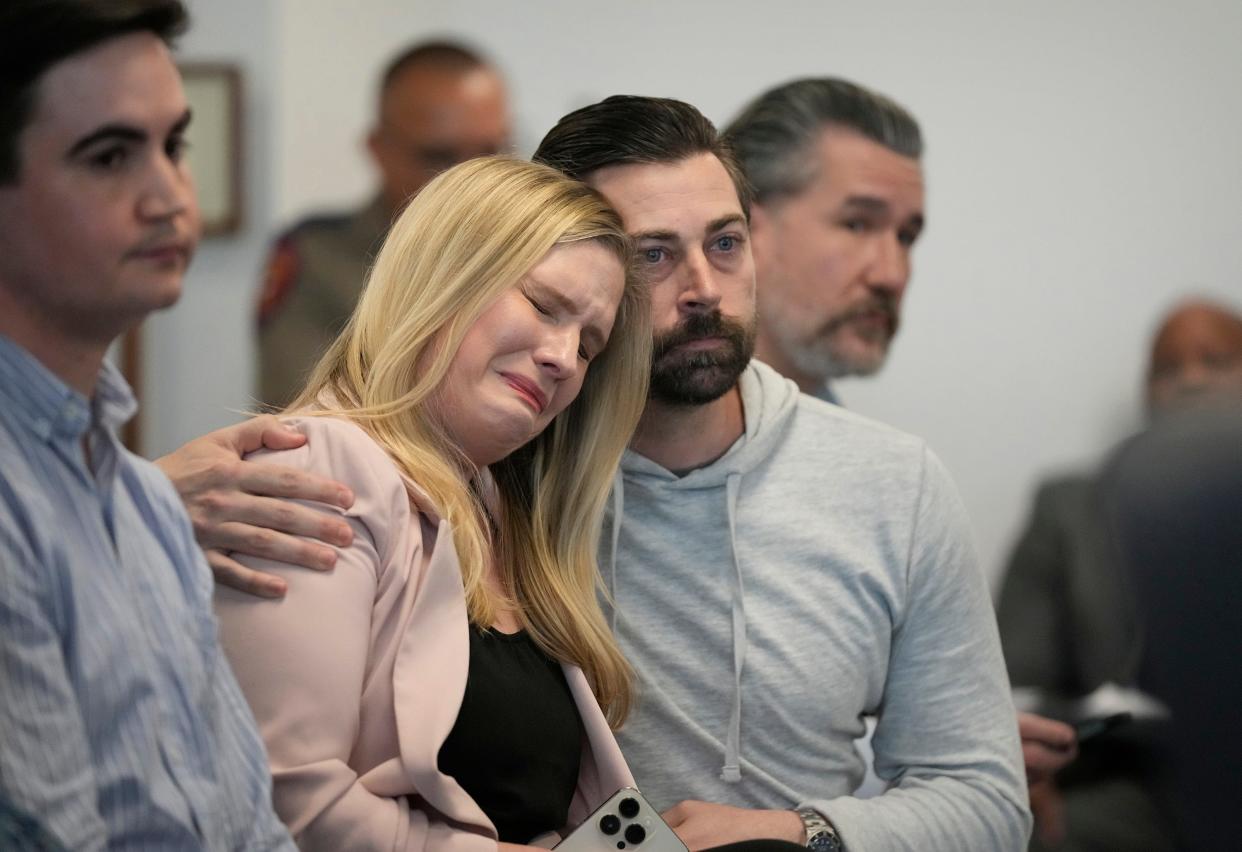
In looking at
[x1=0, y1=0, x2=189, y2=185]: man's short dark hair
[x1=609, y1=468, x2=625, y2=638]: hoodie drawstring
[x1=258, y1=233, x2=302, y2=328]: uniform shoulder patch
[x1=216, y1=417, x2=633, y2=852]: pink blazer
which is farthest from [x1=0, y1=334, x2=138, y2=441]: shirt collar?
[x1=258, y1=233, x2=302, y2=328]: uniform shoulder patch

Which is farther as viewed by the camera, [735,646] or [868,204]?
[868,204]

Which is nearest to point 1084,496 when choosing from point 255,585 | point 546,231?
point 546,231

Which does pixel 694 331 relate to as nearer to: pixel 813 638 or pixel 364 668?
pixel 813 638

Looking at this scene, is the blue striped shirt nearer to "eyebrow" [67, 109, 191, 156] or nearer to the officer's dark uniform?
"eyebrow" [67, 109, 191, 156]

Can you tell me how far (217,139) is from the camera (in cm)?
319

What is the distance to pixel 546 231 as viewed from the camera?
4.50 feet

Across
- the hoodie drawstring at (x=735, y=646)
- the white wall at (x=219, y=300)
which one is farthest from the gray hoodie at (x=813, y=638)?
the white wall at (x=219, y=300)

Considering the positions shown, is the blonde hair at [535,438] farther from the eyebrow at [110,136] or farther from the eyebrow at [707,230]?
the eyebrow at [110,136]

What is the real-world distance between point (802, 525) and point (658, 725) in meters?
0.26

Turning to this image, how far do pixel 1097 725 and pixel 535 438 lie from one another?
2.48 feet

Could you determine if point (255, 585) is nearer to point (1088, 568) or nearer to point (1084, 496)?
point (1088, 568)

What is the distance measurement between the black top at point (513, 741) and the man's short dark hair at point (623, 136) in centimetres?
51

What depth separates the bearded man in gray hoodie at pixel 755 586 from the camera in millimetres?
1533

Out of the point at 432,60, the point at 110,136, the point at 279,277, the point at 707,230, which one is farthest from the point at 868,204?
the point at 110,136
